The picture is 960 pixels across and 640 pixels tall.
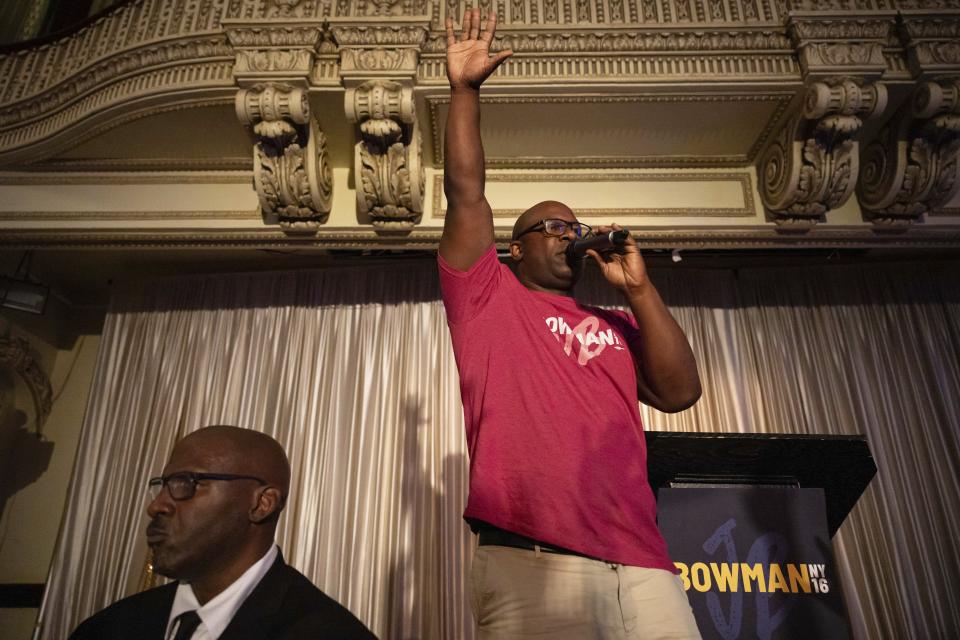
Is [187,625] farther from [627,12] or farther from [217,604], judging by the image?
[627,12]

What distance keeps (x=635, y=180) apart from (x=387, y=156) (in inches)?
71.4

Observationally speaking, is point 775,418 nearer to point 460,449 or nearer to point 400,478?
point 460,449

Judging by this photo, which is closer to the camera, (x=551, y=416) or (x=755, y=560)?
(x=551, y=416)

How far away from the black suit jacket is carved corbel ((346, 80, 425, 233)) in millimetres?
2880

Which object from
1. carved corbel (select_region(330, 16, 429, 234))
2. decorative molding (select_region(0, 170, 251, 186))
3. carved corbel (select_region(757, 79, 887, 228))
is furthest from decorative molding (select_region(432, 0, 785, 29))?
decorative molding (select_region(0, 170, 251, 186))

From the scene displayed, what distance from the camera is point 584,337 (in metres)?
1.69

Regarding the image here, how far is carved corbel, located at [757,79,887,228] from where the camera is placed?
3812 millimetres

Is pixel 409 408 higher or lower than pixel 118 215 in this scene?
lower

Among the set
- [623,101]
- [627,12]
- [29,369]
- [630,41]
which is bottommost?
[29,369]

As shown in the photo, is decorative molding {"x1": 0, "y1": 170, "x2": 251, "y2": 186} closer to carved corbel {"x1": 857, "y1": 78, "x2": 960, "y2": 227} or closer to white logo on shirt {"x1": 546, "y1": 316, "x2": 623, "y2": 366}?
white logo on shirt {"x1": 546, "y1": 316, "x2": 623, "y2": 366}

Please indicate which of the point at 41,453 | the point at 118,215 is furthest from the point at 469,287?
the point at 41,453

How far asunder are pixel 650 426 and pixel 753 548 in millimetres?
2915

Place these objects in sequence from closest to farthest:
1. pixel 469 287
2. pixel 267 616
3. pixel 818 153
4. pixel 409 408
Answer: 1. pixel 267 616
2. pixel 469 287
3. pixel 818 153
4. pixel 409 408

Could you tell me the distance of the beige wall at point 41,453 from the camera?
5.21 meters
